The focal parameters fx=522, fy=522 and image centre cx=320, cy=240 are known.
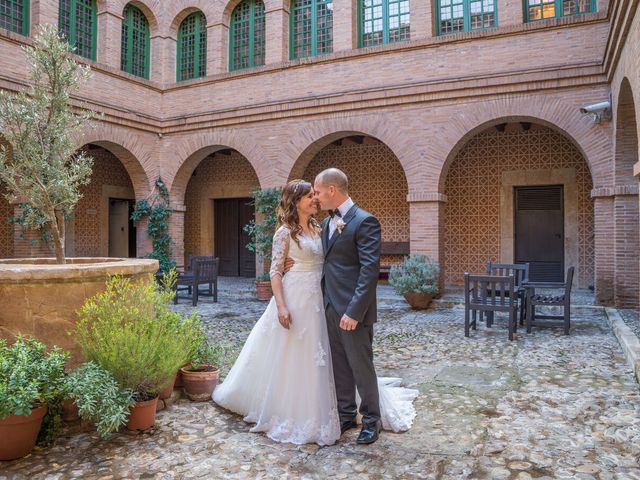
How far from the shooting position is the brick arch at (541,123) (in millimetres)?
9383

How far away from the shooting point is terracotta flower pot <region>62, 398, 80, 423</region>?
373 centimetres

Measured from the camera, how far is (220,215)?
53.1 feet

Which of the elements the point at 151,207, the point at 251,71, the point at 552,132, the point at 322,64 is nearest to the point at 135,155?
the point at 151,207

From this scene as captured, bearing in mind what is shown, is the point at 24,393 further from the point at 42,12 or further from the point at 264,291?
the point at 42,12

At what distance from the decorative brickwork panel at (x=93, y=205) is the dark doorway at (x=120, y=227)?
2.77 ft

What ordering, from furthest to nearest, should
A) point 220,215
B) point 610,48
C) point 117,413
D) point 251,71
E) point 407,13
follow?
point 220,215, point 251,71, point 407,13, point 610,48, point 117,413

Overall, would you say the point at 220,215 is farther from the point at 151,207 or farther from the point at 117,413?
the point at 117,413

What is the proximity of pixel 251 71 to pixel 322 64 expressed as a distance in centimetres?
194

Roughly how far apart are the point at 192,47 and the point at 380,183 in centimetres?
624

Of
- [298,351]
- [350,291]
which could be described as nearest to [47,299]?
[298,351]

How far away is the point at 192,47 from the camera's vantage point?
14031 millimetres

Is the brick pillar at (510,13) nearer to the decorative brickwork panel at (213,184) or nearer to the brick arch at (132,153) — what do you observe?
the decorative brickwork panel at (213,184)

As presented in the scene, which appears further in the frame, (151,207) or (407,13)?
(151,207)

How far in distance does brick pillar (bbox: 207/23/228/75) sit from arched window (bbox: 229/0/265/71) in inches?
5.5
